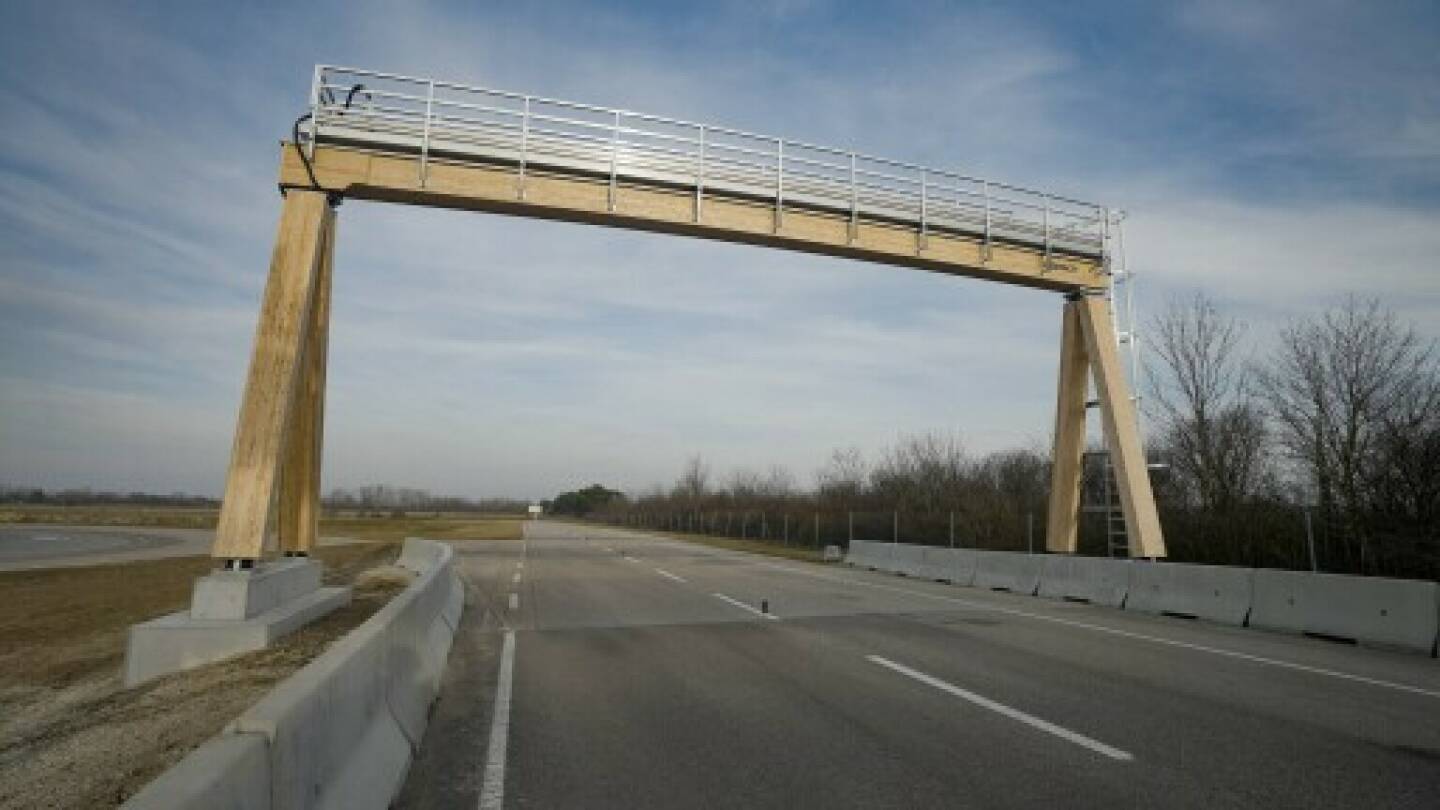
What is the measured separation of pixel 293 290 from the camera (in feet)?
40.5

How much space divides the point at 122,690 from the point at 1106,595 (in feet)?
51.2

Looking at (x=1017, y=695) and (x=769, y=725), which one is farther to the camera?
(x=1017, y=695)

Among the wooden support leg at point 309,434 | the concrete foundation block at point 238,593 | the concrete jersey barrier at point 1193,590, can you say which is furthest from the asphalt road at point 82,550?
the concrete jersey barrier at point 1193,590

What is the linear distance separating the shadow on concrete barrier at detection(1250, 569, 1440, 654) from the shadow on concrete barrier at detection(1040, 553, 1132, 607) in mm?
3159

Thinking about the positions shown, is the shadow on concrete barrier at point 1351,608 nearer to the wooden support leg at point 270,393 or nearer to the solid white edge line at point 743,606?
the solid white edge line at point 743,606

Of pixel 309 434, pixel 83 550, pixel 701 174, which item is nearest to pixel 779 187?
pixel 701 174

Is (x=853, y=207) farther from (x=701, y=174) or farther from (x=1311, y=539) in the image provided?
(x=1311, y=539)

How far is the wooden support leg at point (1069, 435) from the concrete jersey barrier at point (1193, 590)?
414cm

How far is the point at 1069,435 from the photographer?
67.8 ft

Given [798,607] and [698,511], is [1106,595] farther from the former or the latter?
[698,511]

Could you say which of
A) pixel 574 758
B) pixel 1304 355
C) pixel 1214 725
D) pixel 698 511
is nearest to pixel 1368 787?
pixel 1214 725

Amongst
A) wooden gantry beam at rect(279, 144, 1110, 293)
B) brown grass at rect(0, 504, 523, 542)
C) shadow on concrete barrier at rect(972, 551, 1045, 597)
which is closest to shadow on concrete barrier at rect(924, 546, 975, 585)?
shadow on concrete barrier at rect(972, 551, 1045, 597)

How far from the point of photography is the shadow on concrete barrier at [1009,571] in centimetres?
1925

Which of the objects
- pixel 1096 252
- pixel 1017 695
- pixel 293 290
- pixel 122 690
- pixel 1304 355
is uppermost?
pixel 1096 252
